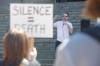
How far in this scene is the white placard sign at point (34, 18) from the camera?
39.2 ft

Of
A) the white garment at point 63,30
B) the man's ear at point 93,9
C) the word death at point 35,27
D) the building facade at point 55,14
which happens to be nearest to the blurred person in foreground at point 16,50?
the man's ear at point 93,9

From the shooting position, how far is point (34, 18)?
12211 mm

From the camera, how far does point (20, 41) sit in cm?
325

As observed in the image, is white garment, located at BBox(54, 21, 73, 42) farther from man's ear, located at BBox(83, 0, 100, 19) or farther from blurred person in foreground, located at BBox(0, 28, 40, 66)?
man's ear, located at BBox(83, 0, 100, 19)

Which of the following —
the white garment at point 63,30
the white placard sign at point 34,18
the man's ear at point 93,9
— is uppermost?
the man's ear at point 93,9

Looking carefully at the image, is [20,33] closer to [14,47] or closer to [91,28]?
[14,47]

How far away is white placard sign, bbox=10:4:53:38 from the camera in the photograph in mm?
11953

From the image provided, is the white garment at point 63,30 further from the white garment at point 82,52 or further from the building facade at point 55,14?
the white garment at point 82,52

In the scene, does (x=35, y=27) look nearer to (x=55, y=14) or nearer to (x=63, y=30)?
(x=63, y=30)

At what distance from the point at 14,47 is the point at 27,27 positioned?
8606 mm

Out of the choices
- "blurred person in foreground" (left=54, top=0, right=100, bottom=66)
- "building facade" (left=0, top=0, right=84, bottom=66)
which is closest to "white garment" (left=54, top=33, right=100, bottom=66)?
"blurred person in foreground" (left=54, top=0, right=100, bottom=66)

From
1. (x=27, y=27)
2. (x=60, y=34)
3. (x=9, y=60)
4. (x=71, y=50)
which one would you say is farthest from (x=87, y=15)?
(x=60, y=34)

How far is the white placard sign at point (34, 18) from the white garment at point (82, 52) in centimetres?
1040

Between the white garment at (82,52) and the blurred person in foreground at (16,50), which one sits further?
the blurred person in foreground at (16,50)
